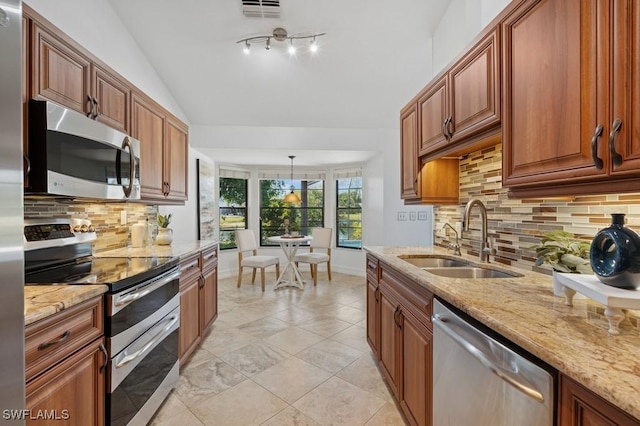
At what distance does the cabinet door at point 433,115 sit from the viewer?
201cm

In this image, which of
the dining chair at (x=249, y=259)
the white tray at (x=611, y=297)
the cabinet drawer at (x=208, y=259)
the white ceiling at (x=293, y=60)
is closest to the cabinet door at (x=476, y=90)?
the white tray at (x=611, y=297)

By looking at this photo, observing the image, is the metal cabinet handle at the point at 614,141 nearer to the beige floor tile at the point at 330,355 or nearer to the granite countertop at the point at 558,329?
the granite countertop at the point at 558,329

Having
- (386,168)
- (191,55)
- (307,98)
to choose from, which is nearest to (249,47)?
(191,55)

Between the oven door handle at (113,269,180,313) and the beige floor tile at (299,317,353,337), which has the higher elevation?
the oven door handle at (113,269,180,313)

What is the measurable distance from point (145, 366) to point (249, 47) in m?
3.19

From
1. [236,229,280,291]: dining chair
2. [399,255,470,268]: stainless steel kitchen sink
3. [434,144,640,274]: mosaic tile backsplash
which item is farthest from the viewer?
[236,229,280,291]: dining chair

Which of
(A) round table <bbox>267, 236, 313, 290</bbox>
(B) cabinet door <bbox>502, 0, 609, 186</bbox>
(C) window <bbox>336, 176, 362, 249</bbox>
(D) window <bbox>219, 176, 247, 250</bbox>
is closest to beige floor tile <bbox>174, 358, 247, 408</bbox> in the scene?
(B) cabinet door <bbox>502, 0, 609, 186</bbox>

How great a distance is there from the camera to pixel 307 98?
169 inches

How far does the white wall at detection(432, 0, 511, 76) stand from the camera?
7.00ft

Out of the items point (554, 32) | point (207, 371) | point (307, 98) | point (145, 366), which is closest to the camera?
point (554, 32)

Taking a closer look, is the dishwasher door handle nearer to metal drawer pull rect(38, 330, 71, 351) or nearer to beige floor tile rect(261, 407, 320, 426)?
beige floor tile rect(261, 407, 320, 426)

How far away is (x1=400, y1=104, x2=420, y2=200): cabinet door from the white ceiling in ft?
3.74

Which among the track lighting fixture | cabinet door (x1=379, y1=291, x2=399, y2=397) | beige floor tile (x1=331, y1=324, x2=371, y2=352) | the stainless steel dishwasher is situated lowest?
beige floor tile (x1=331, y1=324, x2=371, y2=352)

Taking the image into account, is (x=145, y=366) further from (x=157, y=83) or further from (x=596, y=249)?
(x=157, y=83)
